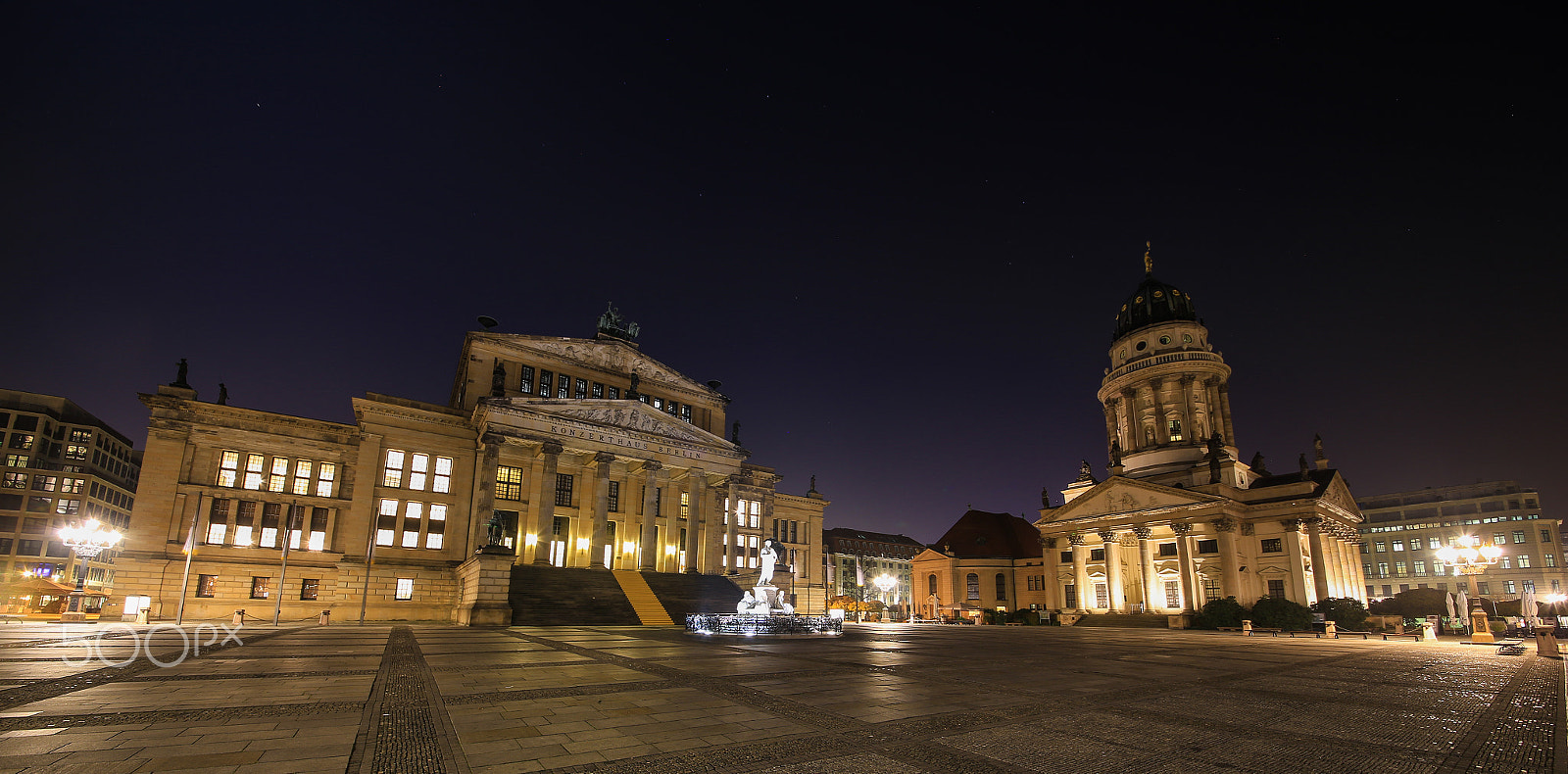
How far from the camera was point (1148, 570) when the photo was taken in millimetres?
57656

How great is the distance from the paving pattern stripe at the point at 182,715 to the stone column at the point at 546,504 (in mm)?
31865

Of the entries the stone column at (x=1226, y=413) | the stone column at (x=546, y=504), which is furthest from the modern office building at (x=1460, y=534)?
the stone column at (x=546, y=504)

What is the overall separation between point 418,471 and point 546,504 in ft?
27.6

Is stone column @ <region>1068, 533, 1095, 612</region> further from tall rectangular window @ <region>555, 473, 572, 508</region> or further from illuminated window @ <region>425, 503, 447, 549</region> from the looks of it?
illuminated window @ <region>425, 503, 447, 549</region>

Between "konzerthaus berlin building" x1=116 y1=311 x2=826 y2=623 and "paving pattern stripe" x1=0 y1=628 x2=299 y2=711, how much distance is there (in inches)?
788

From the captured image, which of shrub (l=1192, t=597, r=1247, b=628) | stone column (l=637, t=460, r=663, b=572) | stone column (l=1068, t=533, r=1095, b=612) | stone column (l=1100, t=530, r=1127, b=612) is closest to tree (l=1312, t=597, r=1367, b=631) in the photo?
shrub (l=1192, t=597, r=1247, b=628)

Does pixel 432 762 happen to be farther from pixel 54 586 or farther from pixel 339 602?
pixel 54 586

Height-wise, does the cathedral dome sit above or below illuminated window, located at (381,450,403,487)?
above

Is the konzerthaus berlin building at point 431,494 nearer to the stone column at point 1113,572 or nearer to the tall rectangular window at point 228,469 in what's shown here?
the tall rectangular window at point 228,469

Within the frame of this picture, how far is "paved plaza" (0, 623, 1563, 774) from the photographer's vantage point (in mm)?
6844

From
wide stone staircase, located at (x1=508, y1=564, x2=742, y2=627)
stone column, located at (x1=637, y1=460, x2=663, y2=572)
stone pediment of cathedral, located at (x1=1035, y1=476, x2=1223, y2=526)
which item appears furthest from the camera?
stone pediment of cathedral, located at (x1=1035, y1=476, x2=1223, y2=526)

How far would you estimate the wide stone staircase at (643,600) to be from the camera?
35.2 meters

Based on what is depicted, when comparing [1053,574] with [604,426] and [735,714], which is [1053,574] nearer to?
[604,426]

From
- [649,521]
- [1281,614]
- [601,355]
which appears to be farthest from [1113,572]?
[601,355]
